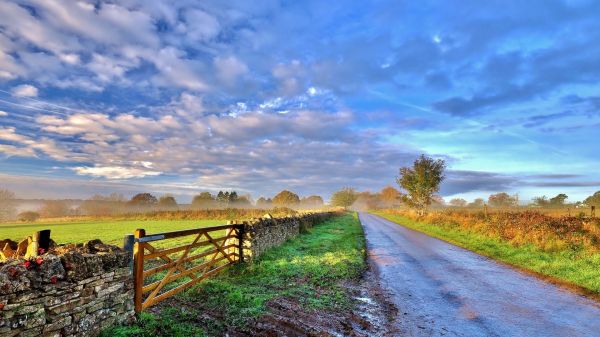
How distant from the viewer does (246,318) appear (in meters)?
7.64

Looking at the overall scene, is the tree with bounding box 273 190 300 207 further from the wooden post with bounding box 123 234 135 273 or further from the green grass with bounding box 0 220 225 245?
the wooden post with bounding box 123 234 135 273

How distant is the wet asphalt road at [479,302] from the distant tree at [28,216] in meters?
64.7

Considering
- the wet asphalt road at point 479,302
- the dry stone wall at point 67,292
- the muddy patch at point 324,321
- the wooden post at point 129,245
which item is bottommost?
the wet asphalt road at point 479,302

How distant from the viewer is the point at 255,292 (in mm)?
9617

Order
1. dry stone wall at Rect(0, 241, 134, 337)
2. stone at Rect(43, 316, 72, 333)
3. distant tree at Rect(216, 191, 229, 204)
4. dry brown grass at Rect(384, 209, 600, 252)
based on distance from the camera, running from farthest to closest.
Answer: distant tree at Rect(216, 191, 229, 204) < dry brown grass at Rect(384, 209, 600, 252) < stone at Rect(43, 316, 72, 333) < dry stone wall at Rect(0, 241, 134, 337)

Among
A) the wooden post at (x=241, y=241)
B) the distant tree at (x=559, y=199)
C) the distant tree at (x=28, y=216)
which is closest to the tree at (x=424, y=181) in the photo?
the distant tree at (x=559, y=199)

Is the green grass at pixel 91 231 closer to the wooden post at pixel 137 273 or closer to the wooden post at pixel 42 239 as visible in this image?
Answer: the wooden post at pixel 137 273

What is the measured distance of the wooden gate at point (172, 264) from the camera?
7645mm

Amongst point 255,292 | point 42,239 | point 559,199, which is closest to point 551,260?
point 255,292

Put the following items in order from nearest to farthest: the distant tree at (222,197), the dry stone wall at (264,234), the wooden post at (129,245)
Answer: the wooden post at (129,245) → the dry stone wall at (264,234) → the distant tree at (222,197)

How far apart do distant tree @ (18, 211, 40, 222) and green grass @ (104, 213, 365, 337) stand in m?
60.9

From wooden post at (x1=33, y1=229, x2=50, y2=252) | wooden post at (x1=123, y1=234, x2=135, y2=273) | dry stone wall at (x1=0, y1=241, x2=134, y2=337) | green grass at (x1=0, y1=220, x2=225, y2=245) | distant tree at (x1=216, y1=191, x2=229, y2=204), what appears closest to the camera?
dry stone wall at (x1=0, y1=241, x2=134, y2=337)

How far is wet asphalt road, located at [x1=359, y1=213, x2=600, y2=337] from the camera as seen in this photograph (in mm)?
7516

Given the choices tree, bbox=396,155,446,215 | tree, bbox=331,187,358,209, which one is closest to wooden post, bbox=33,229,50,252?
tree, bbox=396,155,446,215
